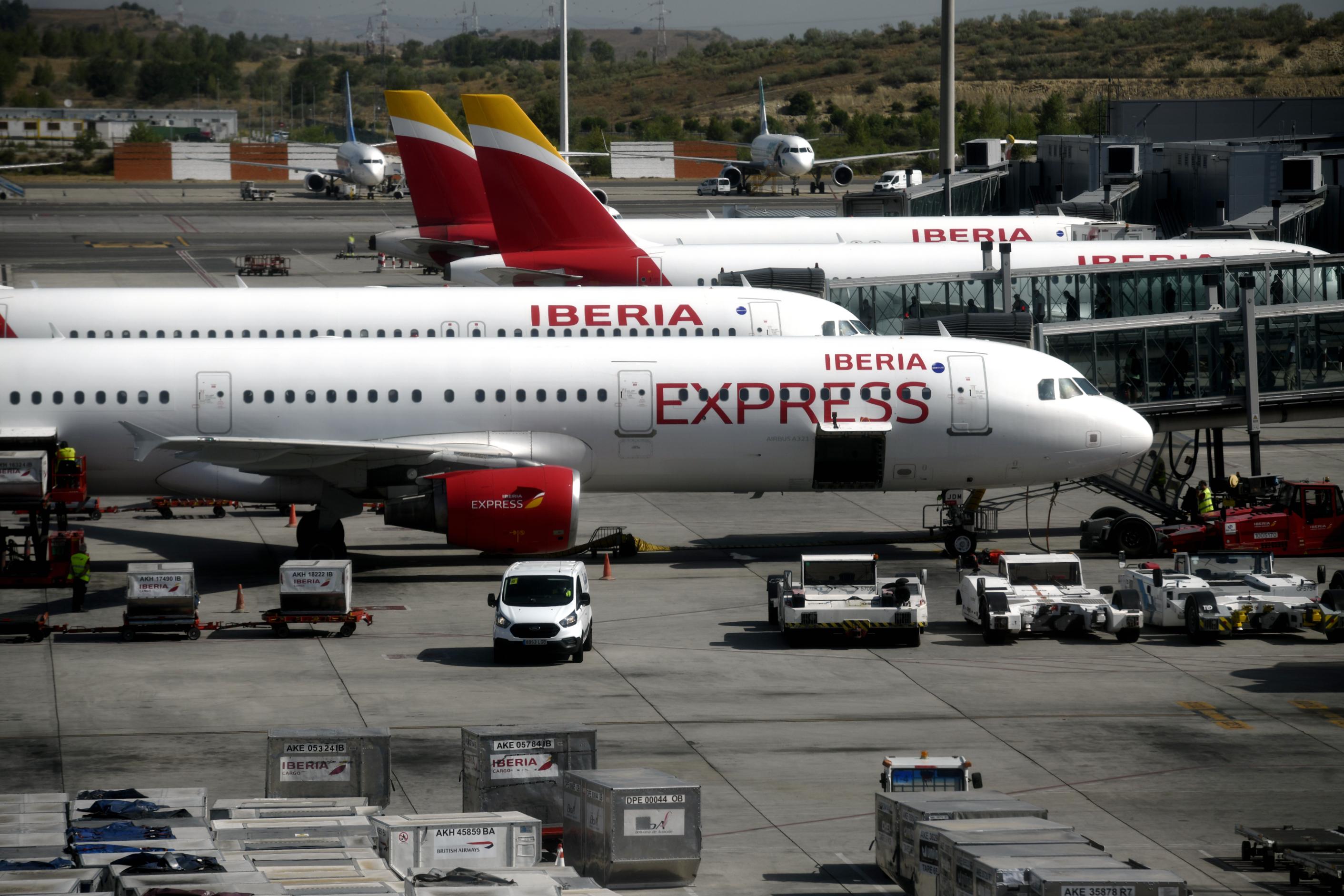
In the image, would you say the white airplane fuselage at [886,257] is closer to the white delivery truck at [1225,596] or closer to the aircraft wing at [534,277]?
the aircraft wing at [534,277]

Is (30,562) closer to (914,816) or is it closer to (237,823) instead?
(237,823)

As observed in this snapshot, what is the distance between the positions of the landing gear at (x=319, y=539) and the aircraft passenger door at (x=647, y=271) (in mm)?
21491

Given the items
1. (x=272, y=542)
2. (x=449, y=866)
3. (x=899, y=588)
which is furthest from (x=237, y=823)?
(x=272, y=542)

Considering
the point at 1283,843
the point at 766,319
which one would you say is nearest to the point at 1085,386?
the point at 766,319

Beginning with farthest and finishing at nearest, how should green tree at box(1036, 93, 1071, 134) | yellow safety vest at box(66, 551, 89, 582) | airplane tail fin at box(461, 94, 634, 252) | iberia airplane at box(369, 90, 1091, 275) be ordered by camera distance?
green tree at box(1036, 93, 1071, 134) → iberia airplane at box(369, 90, 1091, 275) → airplane tail fin at box(461, 94, 634, 252) → yellow safety vest at box(66, 551, 89, 582)

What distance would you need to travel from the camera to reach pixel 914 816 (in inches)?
757

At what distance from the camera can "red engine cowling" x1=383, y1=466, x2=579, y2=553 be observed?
3634 centimetres

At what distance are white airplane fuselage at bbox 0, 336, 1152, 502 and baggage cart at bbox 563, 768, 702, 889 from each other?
62.8 ft

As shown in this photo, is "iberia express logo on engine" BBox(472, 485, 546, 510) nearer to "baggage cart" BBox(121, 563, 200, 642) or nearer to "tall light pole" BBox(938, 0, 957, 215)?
"baggage cart" BBox(121, 563, 200, 642)

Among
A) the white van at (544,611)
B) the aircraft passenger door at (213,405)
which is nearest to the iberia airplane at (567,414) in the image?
the aircraft passenger door at (213,405)

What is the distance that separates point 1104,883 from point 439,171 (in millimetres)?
54206

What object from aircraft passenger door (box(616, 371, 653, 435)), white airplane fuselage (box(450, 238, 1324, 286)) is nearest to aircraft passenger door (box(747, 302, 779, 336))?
white airplane fuselage (box(450, 238, 1324, 286))

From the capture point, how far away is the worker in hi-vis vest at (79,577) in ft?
114

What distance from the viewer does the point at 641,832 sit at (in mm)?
19453
